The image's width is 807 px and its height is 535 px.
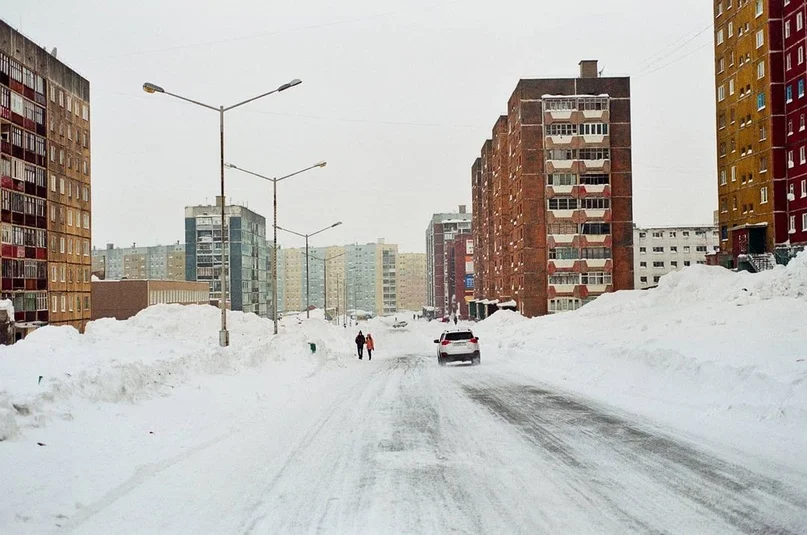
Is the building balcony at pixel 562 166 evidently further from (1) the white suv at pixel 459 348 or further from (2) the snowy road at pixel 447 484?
(2) the snowy road at pixel 447 484

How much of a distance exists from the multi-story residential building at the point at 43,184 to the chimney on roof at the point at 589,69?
5054cm

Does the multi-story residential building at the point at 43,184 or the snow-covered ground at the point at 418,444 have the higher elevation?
the multi-story residential building at the point at 43,184

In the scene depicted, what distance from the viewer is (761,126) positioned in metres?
57.5

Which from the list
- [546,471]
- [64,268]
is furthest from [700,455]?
[64,268]

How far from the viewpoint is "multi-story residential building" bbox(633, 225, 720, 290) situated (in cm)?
13400

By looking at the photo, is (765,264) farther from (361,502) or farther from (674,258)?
(674,258)

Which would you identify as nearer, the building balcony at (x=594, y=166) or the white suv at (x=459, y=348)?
the white suv at (x=459, y=348)

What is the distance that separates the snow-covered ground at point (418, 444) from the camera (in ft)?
23.5

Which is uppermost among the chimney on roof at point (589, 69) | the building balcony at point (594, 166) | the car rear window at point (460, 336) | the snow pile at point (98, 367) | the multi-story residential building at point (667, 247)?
the chimney on roof at point (589, 69)

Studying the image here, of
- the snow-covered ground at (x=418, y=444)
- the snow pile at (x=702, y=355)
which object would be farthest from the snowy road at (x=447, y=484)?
the snow pile at (x=702, y=355)

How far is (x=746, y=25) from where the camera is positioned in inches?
2318

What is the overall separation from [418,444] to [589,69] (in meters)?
70.7

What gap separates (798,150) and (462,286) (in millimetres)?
97710

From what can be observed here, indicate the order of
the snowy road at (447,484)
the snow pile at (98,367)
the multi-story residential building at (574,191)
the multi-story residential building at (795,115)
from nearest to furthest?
1. the snowy road at (447,484)
2. the snow pile at (98,367)
3. the multi-story residential building at (795,115)
4. the multi-story residential building at (574,191)
